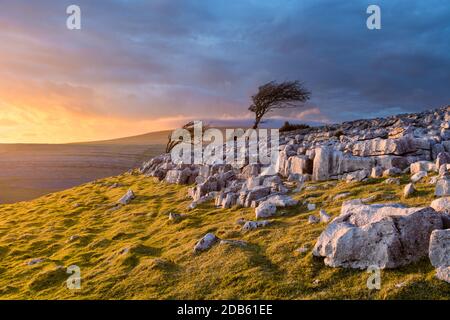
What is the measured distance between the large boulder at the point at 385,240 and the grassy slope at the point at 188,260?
29cm

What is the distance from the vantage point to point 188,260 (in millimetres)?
11945

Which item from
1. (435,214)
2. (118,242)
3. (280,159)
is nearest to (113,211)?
(118,242)

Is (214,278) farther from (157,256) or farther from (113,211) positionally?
(113,211)

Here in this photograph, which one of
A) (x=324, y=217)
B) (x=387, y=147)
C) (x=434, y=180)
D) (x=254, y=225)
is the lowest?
(x=254, y=225)

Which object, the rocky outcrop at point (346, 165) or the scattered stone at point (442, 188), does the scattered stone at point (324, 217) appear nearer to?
the scattered stone at point (442, 188)

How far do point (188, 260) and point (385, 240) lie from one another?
6.27 metres

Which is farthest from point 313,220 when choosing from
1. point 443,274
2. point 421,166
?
point 421,166

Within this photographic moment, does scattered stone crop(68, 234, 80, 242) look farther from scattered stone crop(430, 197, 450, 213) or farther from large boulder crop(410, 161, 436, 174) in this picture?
large boulder crop(410, 161, 436, 174)

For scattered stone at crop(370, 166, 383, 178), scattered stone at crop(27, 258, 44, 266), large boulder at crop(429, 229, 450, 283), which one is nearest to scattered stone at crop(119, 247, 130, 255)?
scattered stone at crop(27, 258, 44, 266)

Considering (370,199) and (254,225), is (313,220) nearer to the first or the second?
(254,225)

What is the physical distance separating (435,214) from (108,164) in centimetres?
7584

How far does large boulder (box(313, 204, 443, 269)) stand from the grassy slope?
11.6 inches

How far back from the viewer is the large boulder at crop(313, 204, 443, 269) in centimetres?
869

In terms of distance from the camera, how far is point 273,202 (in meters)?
15.6
